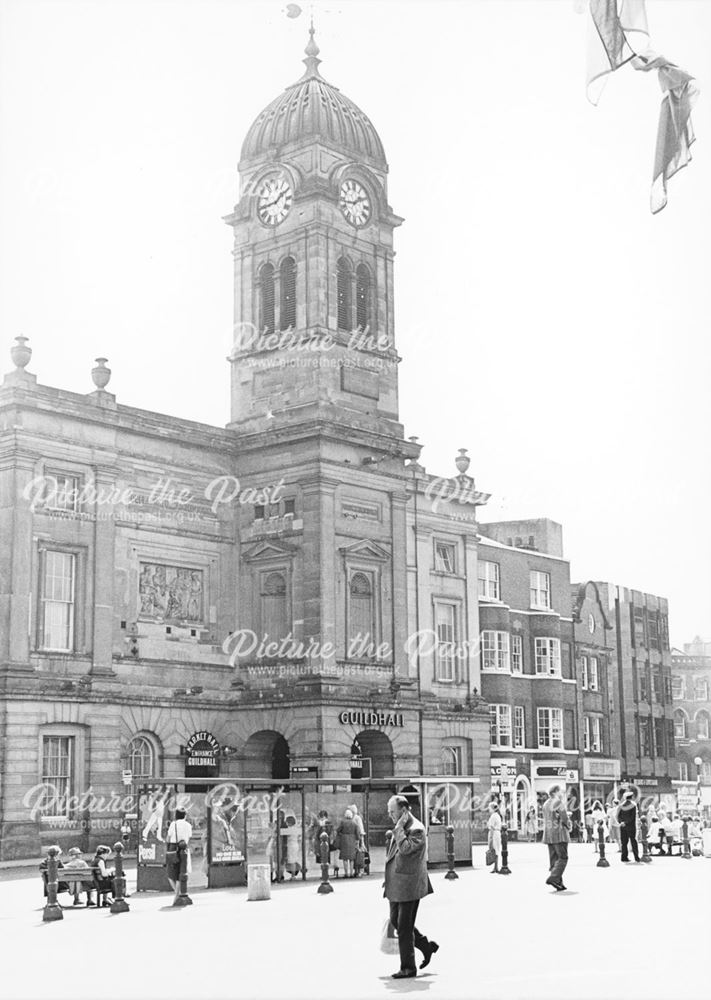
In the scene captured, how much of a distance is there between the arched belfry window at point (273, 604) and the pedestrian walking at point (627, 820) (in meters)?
15.2

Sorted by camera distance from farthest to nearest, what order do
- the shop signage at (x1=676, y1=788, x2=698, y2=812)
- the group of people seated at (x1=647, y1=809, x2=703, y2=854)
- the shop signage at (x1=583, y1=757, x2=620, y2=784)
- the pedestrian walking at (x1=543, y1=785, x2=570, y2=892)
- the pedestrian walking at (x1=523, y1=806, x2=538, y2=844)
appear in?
the shop signage at (x1=583, y1=757, x2=620, y2=784) → the pedestrian walking at (x1=523, y1=806, x2=538, y2=844) → the shop signage at (x1=676, y1=788, x2=698, y2=812) → the group of people seated at (x1=647, y1=809, x2=703, y2=854) → the pedestrian walking at (x1=543, y1=785, x2=570, y2=892)

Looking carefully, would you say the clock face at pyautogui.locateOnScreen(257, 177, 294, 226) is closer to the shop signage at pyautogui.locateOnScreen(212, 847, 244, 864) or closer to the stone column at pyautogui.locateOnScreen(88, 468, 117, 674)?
the stone column at pyautogui.locateOnScreen(88, 468, 117, 674)

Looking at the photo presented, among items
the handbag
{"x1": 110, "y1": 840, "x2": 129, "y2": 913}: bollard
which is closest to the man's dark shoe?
the handbag

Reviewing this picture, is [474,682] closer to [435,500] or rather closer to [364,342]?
[435,500]

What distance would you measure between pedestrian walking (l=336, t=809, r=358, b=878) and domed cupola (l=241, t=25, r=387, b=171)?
26680mm

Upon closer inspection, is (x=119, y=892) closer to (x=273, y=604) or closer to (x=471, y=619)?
(x=273, y=604)

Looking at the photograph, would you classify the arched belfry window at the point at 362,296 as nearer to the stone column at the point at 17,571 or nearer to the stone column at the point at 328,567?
the stone column at the point at 328,567

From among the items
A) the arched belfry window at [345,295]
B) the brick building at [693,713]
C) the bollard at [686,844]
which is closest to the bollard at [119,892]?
the bollard at [686,844]

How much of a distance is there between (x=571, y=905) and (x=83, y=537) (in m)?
23.0

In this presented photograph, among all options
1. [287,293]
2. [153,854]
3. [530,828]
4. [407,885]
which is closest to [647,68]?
[407,885]

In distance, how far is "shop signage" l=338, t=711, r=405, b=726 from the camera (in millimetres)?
45688

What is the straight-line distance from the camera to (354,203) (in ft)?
169

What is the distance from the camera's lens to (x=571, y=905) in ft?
79.0

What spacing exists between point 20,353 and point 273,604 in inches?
476
